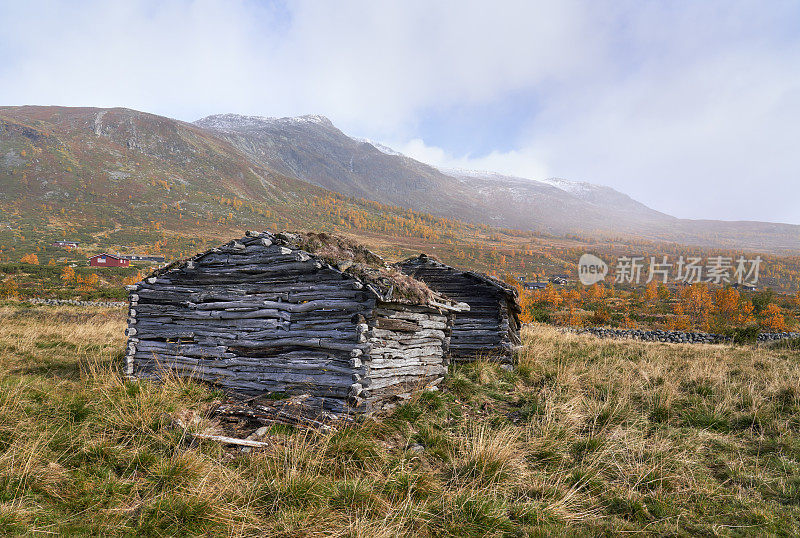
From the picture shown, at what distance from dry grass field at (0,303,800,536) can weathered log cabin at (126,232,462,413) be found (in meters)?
0.98

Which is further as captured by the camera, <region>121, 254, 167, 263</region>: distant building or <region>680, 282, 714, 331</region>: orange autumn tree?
<region>121, 254, 167, 263</region>: distant building

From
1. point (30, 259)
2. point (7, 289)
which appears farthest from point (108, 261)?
point (7, 289)

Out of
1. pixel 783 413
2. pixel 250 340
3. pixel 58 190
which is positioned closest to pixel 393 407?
pixel 250 340

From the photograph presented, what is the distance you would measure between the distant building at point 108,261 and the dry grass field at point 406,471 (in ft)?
231

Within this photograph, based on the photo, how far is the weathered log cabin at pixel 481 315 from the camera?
44.3 feet

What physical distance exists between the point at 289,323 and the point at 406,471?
4.23 meters

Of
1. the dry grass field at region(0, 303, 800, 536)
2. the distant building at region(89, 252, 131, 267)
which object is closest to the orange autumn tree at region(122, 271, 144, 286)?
the distant building at region(89, 252, 131, 267)

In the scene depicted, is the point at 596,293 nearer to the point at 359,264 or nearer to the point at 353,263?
the point at 359,264

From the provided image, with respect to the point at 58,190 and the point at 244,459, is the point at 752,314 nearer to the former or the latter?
the point at 244,459

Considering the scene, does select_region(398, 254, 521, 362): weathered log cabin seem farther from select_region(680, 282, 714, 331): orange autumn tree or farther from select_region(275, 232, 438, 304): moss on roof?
select_region(680, 282, 714, 331): orange autumn tree

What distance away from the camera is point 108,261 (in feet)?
209

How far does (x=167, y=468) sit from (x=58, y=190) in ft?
464

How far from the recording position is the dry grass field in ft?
12.1

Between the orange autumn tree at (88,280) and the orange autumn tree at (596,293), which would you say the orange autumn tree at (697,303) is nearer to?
the orange autumn tree at (596,293)
